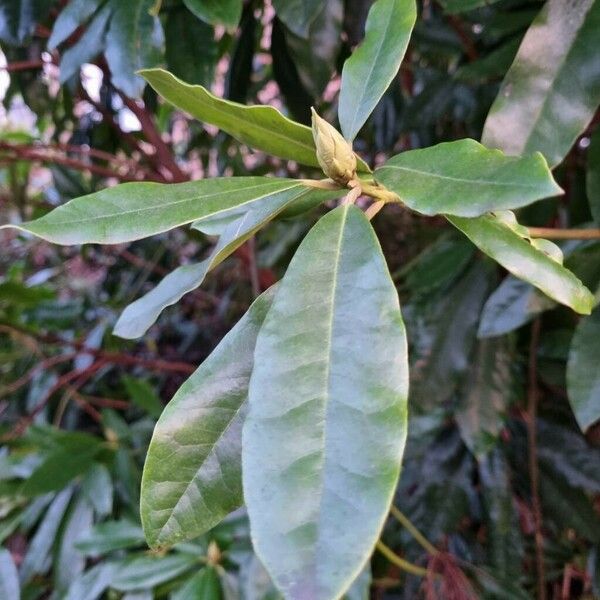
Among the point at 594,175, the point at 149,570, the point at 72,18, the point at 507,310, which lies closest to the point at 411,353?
the point at 507,310

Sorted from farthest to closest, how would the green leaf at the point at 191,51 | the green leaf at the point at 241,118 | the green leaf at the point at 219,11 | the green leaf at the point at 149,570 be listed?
the green leaf at the point at 149,570 < the green leaf at the point at 191,51 < the green leaf at the point at 219,11 < the green leaf at the point at 241,118

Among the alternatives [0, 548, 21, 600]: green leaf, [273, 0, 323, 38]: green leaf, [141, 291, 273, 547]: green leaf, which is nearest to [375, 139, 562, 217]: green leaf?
[141, 291, 273, 547]: green leaf

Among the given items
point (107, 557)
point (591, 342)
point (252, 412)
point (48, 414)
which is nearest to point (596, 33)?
point (591, 342)

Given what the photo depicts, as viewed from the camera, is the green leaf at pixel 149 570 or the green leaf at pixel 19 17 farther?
the green leaf at pixel 149 570

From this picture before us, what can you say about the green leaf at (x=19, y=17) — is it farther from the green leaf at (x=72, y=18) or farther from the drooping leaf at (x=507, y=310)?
the drooping leaf at (x=507, y=310)

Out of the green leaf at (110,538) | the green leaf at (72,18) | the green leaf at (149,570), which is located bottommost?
the green leaf at (149,570)

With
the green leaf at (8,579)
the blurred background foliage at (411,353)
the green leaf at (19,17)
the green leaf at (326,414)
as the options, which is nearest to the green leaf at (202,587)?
the blurred background foliage at (411,353)

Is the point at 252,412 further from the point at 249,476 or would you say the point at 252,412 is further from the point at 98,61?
the point at 98,61
